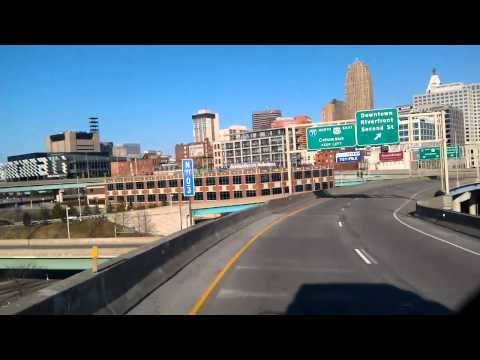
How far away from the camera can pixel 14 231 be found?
1964 cm

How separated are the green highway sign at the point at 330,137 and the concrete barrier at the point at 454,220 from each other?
1192cm

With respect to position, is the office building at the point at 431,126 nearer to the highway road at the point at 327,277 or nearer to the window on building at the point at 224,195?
the window on building at the point at 224,195

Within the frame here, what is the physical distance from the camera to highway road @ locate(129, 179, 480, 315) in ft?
27.2

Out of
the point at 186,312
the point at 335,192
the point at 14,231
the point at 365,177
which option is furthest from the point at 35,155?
the point at 365,177

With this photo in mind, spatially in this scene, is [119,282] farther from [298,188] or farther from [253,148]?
[253,148]

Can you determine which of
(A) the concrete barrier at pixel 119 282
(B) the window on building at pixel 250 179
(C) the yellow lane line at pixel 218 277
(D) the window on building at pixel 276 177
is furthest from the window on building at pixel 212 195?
(A) the concrete barrier at pixel 119 282

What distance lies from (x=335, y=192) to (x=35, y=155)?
3670cm

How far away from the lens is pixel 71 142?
4922cm

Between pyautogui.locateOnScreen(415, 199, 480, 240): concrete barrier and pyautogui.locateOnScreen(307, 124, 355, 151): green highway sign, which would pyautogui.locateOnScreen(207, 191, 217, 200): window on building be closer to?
pyautogui.locateOnScreen(307, 124, 355, 151): green highway sign

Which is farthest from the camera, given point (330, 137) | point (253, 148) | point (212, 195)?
point (253, 148)

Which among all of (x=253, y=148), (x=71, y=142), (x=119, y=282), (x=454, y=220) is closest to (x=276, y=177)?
(x=71, y=142)

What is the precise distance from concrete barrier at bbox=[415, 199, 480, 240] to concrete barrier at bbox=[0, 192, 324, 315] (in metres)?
11.5

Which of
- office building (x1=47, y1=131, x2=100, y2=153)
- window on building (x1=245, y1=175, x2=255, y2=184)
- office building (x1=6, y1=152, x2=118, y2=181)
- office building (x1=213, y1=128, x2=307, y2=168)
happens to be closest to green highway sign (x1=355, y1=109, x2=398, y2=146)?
office building (x1=6, y1=152, x2=118, y2=181)

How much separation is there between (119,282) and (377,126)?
111 feet
